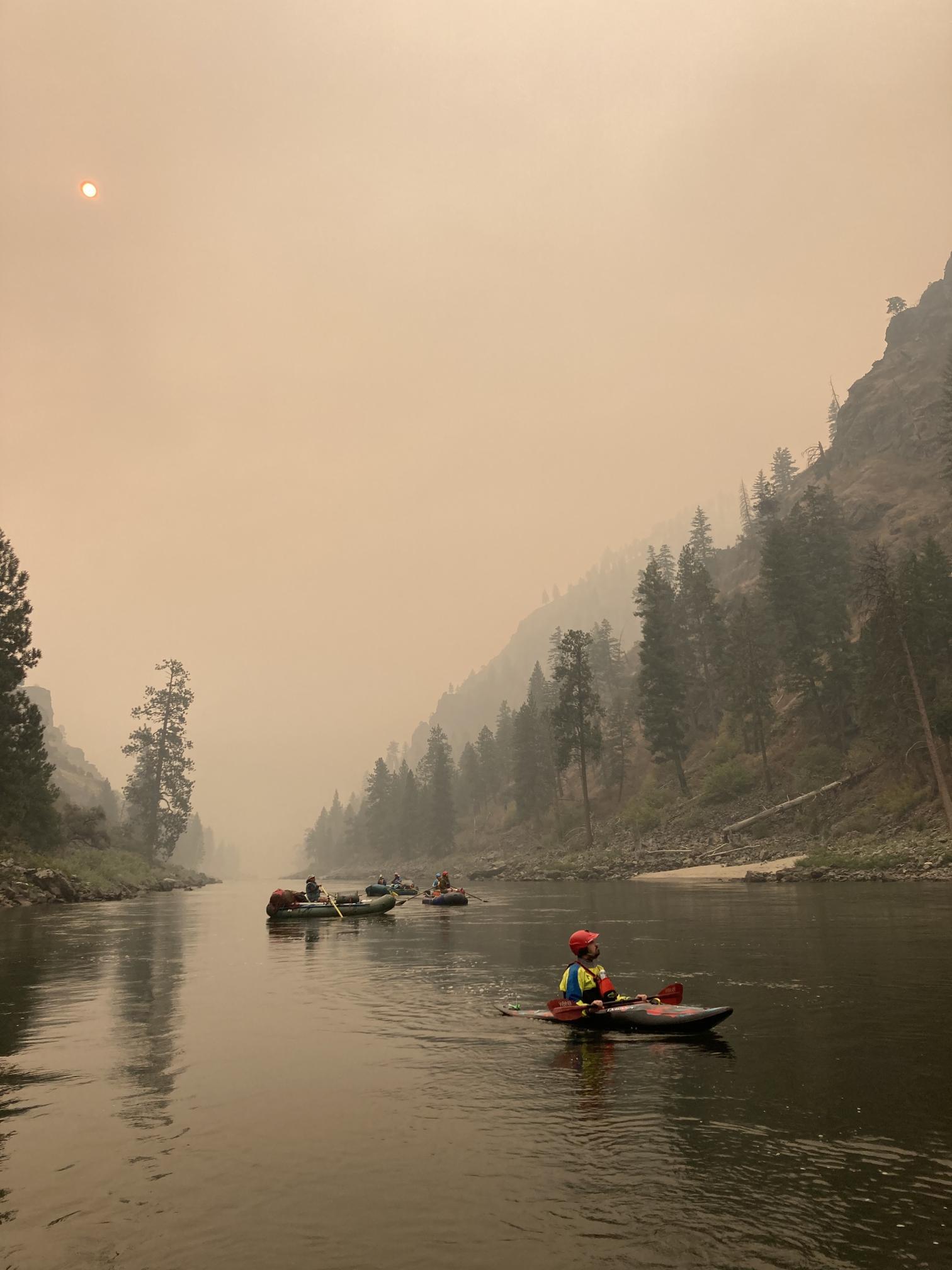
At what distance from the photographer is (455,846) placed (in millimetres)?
115812

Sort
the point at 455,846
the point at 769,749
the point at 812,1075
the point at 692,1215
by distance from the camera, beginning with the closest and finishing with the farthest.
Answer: the point at 692,1215, the point at 812,1075, the point at 769,749, the point at 455,846

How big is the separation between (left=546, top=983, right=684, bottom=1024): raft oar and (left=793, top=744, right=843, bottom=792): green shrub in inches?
1755

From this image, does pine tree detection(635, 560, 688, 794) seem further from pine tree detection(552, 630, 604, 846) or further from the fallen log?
the fallen log

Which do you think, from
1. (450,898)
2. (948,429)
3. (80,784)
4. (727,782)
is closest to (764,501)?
(948,429)

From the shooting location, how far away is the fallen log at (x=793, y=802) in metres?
50.8

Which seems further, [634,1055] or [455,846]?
[455,846]

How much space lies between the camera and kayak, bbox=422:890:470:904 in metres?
39.9

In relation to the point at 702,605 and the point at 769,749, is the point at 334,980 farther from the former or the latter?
the point at 702,605

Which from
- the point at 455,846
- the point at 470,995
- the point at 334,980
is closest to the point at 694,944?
the point at 470,995

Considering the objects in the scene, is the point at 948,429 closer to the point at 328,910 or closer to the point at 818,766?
the point at 818,766

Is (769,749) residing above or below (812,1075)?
above

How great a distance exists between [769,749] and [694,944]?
4605 centimetres

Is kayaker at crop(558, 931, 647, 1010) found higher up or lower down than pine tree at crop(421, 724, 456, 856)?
lower down

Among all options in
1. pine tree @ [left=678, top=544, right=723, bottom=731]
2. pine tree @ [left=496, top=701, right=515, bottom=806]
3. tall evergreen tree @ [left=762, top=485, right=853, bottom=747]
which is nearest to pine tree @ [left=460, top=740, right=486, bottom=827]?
pine tree @ [left=496, top=701, right=515, bottom=806]
